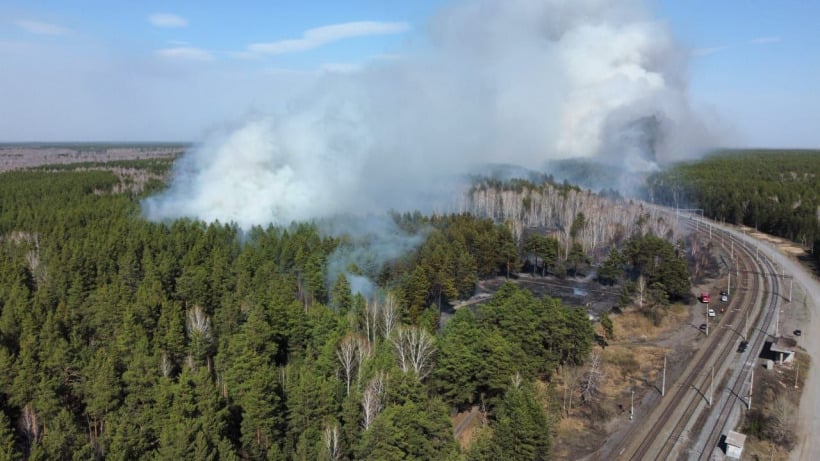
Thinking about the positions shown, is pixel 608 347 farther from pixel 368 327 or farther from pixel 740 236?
pixel 740 236

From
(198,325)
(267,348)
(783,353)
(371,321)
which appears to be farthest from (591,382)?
(198,325)

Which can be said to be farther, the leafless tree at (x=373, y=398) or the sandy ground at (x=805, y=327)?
the sandy ground at (x=805, y=327)

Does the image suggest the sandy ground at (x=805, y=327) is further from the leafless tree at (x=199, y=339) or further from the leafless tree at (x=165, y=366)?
the leafless tree at (x=165, y=366)

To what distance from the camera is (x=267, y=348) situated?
129 ft

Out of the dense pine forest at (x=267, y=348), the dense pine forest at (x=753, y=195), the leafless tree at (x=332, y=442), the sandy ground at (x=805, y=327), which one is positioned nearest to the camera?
the leafless tree at (x=332, y=442)

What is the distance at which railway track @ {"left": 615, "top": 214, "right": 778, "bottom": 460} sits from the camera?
3459cm

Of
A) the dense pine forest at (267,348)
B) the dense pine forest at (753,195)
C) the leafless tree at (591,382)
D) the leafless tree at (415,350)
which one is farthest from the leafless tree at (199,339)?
the dense pine forest at (753,195)

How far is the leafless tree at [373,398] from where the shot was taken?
29547 millimetres

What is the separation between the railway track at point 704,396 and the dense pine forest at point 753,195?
43.5 m

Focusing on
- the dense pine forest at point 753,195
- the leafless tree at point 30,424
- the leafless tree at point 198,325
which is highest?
the dense pine forest at point 753,195

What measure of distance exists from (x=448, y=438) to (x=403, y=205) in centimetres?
7725

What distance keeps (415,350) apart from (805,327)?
1689 inches

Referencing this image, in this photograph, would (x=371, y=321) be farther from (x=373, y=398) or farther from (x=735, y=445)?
(x=735, y=445)

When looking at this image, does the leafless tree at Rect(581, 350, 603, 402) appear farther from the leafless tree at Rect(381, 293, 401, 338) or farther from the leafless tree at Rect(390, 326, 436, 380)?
the leafless tree at Rect(381, 293, 401, 338)
